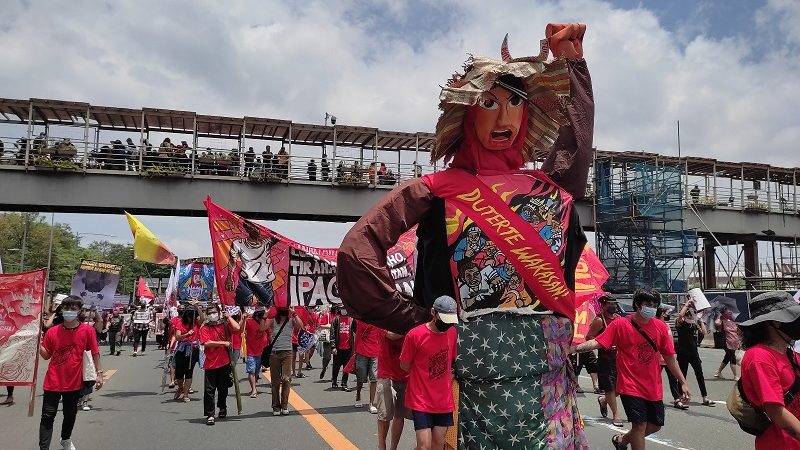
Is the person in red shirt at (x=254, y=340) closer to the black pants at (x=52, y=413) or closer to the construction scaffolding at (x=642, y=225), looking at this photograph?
the black pants at (x=52, y=413)

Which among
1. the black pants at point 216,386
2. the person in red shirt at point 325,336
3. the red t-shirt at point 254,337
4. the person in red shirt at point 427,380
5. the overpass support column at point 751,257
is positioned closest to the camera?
the person in red shirt at point 427,380

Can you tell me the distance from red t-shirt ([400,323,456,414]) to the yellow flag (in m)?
8.64

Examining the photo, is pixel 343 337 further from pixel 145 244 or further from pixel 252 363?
pixel 145 244

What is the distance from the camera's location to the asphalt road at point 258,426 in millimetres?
7391

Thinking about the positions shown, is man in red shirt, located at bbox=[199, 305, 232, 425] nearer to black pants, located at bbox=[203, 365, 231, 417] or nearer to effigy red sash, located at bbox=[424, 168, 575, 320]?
black pants, located at bbox=[203, 365, 231, 417]

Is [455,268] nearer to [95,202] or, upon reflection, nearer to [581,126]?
[581,126]

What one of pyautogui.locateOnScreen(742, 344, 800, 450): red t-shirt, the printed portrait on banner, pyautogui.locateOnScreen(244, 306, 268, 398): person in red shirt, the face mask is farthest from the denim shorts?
pyautogui.locateOnScreen(742, 344, 800, 450): red t-shirt

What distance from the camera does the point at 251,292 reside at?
27.4 feet

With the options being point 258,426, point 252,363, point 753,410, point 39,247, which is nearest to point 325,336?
point 252,363

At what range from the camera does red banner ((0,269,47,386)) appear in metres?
7.66

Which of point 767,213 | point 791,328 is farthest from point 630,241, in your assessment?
point 791,328

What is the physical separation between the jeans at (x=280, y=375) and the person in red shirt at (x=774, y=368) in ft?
23.6

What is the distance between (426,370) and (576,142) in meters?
2.76

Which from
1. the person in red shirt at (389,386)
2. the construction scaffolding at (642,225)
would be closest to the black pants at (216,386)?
the person in red shirt at (389,386)
